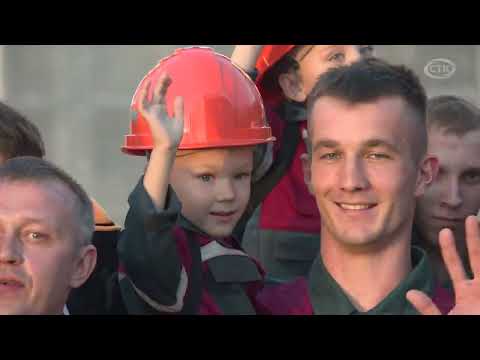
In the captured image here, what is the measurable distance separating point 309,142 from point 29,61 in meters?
4.41

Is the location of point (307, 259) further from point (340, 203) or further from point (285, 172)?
point (340, 203)

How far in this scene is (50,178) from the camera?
10.2 ft

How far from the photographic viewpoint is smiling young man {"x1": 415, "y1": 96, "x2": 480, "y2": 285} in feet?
11.6

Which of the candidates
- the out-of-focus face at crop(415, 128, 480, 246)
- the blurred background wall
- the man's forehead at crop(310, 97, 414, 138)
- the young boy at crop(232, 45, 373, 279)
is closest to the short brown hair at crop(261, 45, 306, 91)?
the young boy at crop(232, 45, 373, 279)

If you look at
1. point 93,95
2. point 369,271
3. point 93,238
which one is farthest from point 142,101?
point 93,95

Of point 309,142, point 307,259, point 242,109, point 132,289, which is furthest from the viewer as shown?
point 307,259

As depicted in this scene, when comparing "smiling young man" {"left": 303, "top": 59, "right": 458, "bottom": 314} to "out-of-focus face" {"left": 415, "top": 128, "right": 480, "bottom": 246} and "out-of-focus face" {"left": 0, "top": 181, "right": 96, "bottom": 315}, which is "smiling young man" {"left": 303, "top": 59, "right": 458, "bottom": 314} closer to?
"out-of-focus face" {"left": 415, "top": 128, "right": 480, "bottom": 246}

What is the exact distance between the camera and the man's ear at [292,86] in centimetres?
397

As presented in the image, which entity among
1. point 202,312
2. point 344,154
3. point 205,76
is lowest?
point 202,312

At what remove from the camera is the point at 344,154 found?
3.19 m

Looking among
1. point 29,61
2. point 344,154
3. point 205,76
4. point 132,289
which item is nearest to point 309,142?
point 344,154

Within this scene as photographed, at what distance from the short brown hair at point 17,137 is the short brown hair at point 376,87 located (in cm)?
88

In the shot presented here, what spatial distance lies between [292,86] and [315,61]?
0.13 metres

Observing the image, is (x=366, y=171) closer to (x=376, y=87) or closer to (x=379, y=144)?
(x=379, y=144)
